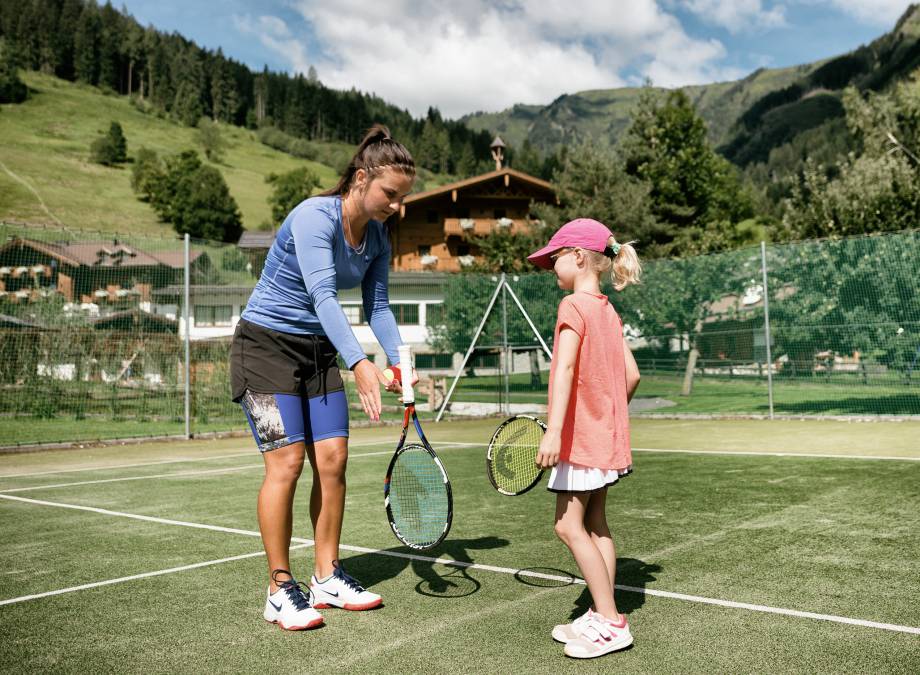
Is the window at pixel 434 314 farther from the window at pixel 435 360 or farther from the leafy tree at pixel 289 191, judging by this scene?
the leafy tree at pixel 289 191

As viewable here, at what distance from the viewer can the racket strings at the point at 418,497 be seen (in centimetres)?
353

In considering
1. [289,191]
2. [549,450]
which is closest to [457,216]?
[549,450]

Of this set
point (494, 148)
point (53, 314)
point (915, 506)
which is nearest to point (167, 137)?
point (494, 148)

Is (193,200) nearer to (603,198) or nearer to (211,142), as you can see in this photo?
(211,142)

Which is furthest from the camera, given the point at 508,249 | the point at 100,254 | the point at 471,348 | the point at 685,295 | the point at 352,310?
the point at 508,249

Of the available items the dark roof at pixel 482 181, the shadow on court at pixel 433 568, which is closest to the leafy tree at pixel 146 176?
the dark roof at pixel 482 181

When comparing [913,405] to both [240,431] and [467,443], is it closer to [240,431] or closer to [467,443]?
[467,443]

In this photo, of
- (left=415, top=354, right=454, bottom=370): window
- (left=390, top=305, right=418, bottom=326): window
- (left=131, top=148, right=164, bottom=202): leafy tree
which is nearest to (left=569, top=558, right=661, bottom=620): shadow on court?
(left=415, top=354, right=454, bottom=370): window

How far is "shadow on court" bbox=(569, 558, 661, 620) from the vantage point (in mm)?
3691

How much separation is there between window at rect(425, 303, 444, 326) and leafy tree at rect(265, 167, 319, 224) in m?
80.8

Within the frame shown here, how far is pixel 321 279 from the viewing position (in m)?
3.49

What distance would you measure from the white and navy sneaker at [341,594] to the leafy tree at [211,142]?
11909 centimetres

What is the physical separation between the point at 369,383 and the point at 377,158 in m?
1.01

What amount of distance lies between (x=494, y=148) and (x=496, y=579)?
49.2m
